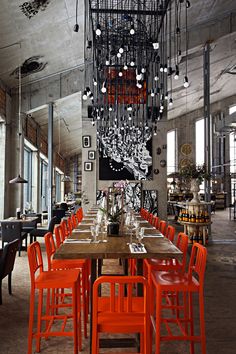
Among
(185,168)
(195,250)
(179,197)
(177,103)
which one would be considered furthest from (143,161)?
(177,103)

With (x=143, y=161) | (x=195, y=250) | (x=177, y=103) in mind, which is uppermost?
(x=177, y=103)

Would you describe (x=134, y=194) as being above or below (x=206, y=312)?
above

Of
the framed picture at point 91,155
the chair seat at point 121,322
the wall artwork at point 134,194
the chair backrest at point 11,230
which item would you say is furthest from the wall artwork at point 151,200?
the chair seat at point 121,322

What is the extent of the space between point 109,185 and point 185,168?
291 cm

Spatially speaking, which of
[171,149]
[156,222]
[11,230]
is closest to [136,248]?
[156,222]

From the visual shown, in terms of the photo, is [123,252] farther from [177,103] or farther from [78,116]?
[177,103]

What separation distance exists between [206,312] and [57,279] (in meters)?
1.81

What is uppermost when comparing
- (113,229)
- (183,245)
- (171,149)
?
(171,149)

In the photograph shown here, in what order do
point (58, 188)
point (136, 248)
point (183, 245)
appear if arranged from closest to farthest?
point (136, 248) → point (183, 245) → point (58, 188)

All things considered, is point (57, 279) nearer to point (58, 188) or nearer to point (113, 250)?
point (113, 250)

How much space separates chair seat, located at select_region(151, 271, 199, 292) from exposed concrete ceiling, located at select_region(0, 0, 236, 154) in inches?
216

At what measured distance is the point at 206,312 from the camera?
3.97 meters

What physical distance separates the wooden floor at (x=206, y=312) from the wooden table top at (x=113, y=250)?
83cm

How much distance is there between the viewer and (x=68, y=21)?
7605 millimetres
